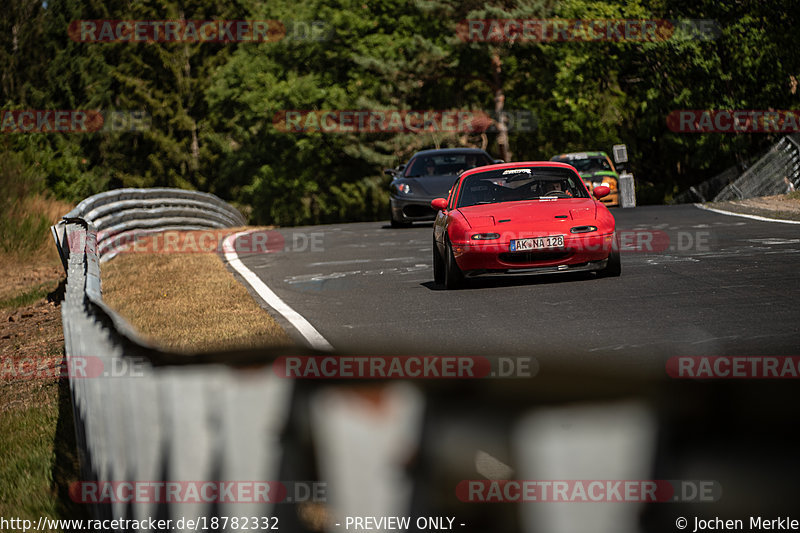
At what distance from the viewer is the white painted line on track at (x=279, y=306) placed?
8366 millimetres

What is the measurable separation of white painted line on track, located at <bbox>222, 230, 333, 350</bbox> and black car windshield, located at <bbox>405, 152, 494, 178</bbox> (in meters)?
6.00

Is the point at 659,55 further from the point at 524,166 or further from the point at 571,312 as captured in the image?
the point at 571,312

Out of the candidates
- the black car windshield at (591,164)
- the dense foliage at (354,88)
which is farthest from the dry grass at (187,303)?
the dense foliage at (354,88)

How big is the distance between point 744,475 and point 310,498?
3.03 feet

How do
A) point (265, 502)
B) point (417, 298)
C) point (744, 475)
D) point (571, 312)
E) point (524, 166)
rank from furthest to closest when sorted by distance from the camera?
point (524, 166) < point (417, 298) < point (571, 312) < point (265, 502) < point (744, 475)

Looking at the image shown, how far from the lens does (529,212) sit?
11719 mm

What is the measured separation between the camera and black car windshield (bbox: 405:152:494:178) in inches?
936

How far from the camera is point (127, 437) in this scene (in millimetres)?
3254

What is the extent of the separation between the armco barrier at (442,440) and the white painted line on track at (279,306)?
182 cm

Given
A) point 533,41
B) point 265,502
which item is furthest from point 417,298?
point 533,41

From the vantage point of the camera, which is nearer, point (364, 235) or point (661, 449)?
point (661, 449)

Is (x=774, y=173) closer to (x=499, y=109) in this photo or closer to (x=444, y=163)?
(x=444, y=163)

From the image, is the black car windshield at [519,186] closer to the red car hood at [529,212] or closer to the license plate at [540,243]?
the red car hood at [529,212]

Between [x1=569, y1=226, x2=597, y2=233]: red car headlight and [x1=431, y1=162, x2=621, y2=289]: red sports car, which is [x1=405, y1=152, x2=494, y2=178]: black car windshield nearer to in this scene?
[x1=431, y1=162, x2=621, y2=289]: red sports car
